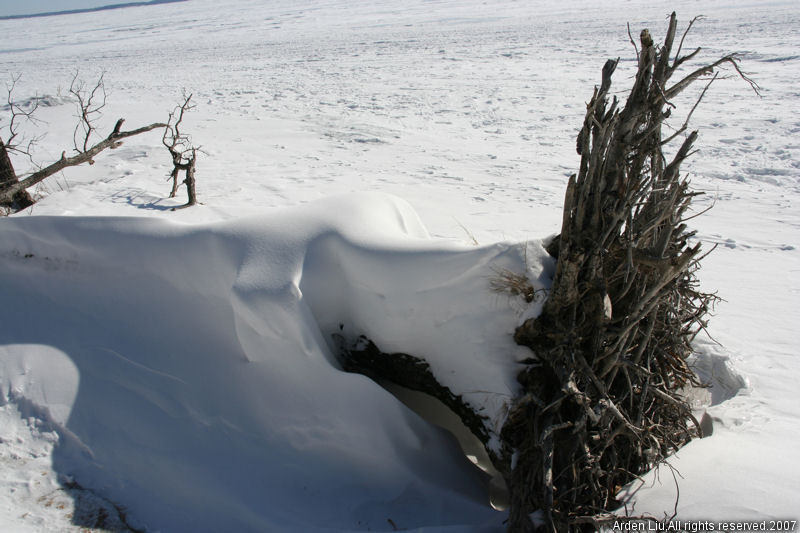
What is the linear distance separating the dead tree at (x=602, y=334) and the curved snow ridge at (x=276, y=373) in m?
0.24

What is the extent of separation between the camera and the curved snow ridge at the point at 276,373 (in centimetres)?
335

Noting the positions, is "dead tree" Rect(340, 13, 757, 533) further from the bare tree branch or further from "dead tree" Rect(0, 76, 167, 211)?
"dead tree" Rect(0, 76, 167, 211)

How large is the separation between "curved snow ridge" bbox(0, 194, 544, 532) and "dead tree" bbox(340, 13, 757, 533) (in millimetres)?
238

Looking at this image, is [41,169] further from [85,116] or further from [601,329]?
[601,329]

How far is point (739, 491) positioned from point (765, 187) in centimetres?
704

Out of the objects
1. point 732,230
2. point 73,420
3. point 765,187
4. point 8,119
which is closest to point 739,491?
point 73,420

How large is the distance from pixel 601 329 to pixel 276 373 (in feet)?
6.59

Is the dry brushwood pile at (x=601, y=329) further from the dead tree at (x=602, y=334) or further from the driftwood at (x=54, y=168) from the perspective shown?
the driftwood at (x=54, y=168)

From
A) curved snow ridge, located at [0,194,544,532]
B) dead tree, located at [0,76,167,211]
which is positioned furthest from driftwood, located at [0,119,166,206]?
curved snow ridge, located at [0,194,544,532]

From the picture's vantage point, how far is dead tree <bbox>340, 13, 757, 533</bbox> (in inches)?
114

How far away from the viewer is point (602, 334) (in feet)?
10.3

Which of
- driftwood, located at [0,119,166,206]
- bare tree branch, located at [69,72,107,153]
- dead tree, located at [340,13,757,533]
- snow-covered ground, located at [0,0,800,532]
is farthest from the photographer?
bare tree branch, located at [69,72,107,153]

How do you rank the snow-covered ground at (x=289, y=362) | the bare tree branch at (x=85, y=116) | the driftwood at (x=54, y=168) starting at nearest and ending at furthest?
the snow-covered ground at (x=289, y=362) → the driftwood at (x=54, y=168) → the bare tree branch at (x=85, y=116)

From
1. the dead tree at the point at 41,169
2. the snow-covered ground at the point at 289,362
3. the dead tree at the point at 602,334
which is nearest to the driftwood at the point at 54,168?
the dead tree at the point at 41,169
